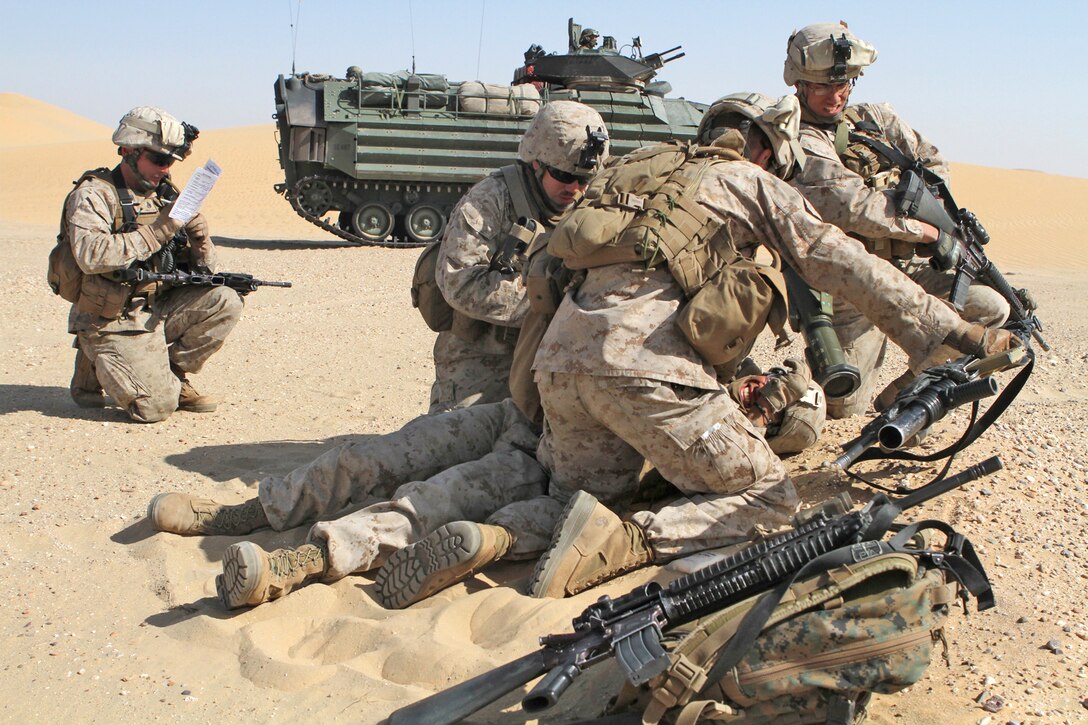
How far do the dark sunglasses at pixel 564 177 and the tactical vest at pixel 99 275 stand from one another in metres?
2.95

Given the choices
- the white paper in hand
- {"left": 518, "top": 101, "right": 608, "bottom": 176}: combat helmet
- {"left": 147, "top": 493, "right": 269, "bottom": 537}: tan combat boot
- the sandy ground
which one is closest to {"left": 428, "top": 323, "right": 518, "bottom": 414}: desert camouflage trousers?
{"left": 518, "top": 101, "right": 608, "bottom": 176}: combat helmet

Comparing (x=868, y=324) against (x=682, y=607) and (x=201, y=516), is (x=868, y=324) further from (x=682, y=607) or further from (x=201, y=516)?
(x=201, y=516)

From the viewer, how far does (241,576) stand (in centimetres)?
387

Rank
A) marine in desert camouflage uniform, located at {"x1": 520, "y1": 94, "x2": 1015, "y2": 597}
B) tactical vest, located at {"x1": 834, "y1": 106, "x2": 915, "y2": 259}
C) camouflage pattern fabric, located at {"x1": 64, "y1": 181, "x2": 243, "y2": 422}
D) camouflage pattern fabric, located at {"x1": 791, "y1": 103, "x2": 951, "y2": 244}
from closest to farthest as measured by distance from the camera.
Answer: marine in desert camouflage uniform, located at {"x1": 520, "y1": 94, "x2": 1015, "y2": 597}
camouflage pattern fabric, located at {"x1": 791, "y1": 103, "x2": 951, "y2": 244}
tactical vest, located at {"x1": 834, "y1": 106, "x2": 915, "y2": 259}
camouflage pattern fabric, located at {"x1": 64, "y1": 181, "x2": 243, "y2": 422}

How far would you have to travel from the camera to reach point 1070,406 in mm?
6363

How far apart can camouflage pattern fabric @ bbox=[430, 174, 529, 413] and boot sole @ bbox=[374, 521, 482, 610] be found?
143 centimetres

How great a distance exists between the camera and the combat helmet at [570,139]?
5.03 m

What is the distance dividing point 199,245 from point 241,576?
3965 mm

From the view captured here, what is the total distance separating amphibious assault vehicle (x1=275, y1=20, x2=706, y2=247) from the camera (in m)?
17.9

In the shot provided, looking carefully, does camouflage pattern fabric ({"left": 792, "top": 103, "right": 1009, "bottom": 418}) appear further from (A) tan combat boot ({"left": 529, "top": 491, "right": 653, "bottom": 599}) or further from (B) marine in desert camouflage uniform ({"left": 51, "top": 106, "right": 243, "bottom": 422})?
(B) marine in desert camouflage uniform ({"left": 51, "top": 106, "right": 243, "bottom": 422})

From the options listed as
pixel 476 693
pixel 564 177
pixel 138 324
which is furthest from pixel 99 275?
pixel 476 693

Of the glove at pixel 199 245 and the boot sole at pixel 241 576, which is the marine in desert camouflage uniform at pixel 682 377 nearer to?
the boot sole at pixel 241 576

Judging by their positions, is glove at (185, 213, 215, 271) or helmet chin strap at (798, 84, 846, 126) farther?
glove at (185, 213, 215, 271)

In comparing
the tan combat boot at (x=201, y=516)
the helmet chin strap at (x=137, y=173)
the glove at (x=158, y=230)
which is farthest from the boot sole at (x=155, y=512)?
the helmet chin strap at (x=137, y=173)
